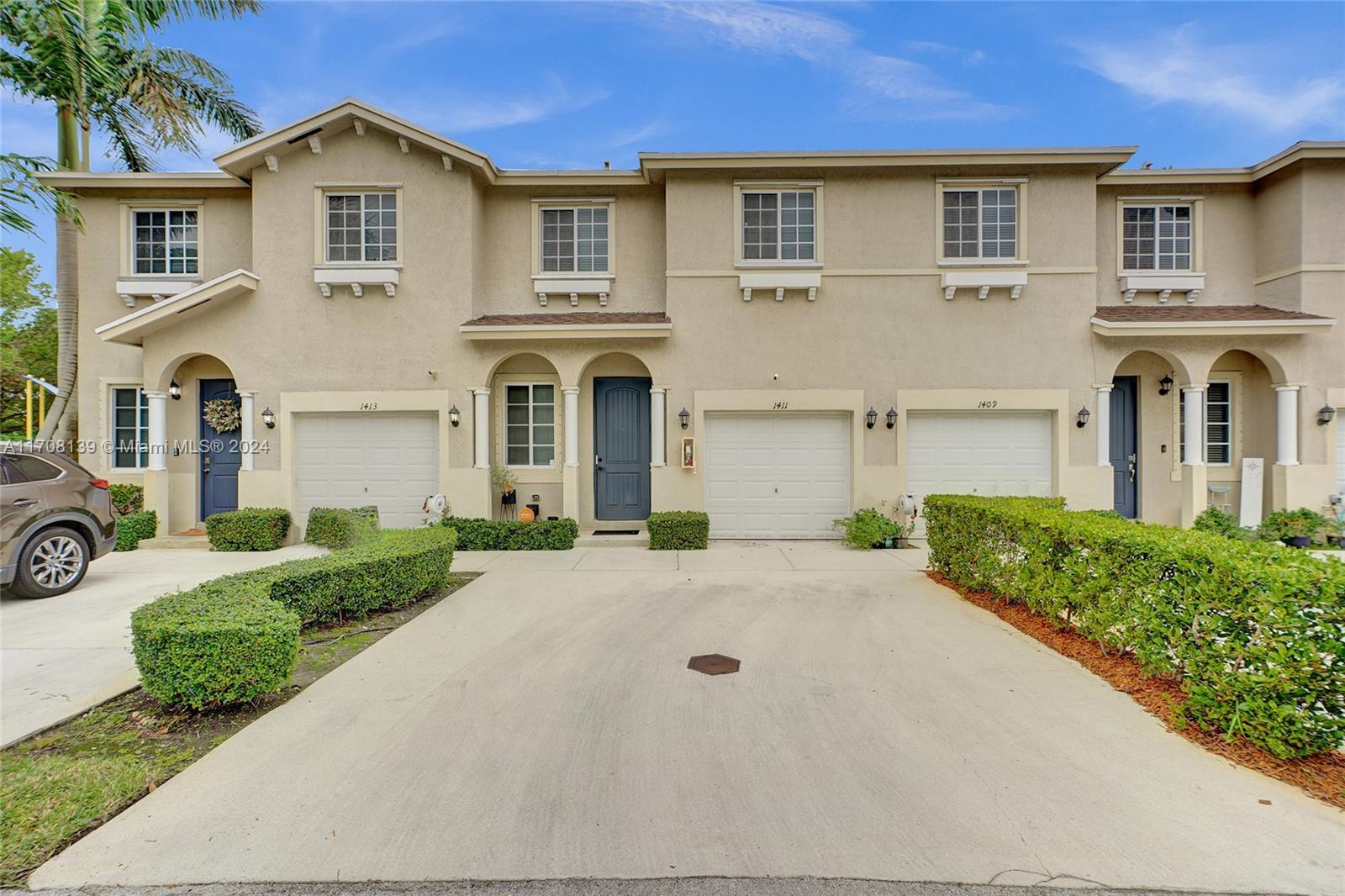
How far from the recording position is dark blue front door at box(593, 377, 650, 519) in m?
11.1

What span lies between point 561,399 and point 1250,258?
13292 mm

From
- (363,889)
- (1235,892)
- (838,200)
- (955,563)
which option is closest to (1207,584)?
(1235,892)

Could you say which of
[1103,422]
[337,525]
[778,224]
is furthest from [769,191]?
[337,525]

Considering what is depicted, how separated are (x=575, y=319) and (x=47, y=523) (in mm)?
7398

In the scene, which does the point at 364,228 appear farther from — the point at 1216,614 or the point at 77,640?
the point at 1216,614

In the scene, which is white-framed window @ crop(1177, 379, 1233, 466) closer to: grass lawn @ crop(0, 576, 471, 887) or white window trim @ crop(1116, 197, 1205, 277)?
white window trim @ crop(1116, 197, 1205, 277)

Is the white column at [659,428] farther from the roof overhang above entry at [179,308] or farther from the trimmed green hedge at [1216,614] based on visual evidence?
the roof overhang above entry at [179,308]

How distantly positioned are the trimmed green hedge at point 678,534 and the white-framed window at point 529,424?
9.39ft

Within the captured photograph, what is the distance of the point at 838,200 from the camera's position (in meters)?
10.3

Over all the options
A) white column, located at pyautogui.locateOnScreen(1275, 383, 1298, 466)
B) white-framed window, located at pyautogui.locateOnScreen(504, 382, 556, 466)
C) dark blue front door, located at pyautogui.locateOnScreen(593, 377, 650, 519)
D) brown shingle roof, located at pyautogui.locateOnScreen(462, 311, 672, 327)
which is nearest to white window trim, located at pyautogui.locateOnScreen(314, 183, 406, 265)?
brown shingle roof, located at pyautogui.locateOnScreen(462, 311, 672, 327)

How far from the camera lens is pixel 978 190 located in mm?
10234

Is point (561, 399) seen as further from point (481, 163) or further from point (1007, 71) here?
point (1007, 71)

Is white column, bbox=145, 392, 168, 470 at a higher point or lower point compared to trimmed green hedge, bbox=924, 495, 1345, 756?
higher

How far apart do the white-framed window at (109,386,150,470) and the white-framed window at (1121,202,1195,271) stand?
19.0 m
